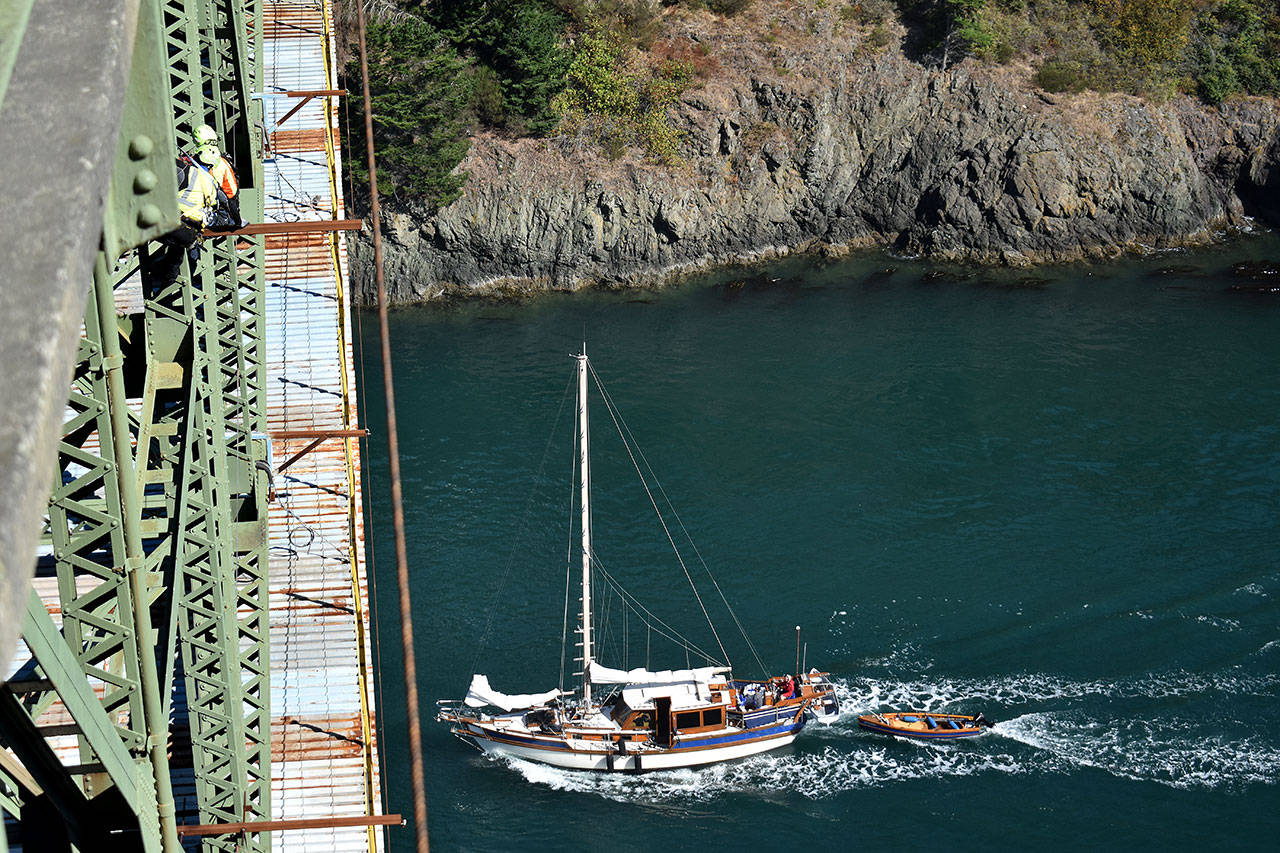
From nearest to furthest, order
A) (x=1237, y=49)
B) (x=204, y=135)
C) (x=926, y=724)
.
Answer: (x=204, y=135), (x=926, y=724), (x=1237, y=49)

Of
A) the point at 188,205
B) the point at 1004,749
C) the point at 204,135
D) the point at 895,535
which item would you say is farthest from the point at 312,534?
the point at 895,535

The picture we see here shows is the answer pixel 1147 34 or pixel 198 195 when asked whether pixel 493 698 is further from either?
pixel 1147 34

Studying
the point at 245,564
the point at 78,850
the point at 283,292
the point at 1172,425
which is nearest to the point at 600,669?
the point at 283,292

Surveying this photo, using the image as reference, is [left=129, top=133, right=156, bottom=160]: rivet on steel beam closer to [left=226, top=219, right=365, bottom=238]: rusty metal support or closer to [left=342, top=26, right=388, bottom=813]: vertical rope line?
[left=226, top=219, right=365, bottom=238]: rusty metal support

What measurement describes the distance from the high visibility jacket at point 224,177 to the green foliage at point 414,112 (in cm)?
4454

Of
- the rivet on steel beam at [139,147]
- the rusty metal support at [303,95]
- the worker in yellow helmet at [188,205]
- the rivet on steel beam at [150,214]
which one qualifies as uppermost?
the rusty metal support at [303,95]

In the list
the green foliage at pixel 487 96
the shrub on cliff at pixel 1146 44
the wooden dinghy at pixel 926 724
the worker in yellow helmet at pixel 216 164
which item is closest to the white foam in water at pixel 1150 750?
the wooden dinghy at pixel 926 724

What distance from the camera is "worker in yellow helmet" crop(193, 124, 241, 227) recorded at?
1305 cm

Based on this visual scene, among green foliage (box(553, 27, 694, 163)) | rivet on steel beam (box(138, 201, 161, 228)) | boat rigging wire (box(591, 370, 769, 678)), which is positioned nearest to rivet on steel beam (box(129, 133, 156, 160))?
rivet on steel beam (box(138, 201, 161, 228))

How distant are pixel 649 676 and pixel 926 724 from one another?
7.37m

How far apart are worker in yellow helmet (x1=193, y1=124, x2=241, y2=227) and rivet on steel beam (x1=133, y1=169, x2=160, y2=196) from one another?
5624 mm

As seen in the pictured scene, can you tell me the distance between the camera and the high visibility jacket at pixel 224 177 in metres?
14.0

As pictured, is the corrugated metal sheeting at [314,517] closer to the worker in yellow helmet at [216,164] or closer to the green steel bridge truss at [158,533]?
the green steel bridge truss at [158,533]

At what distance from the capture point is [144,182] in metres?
7.48
